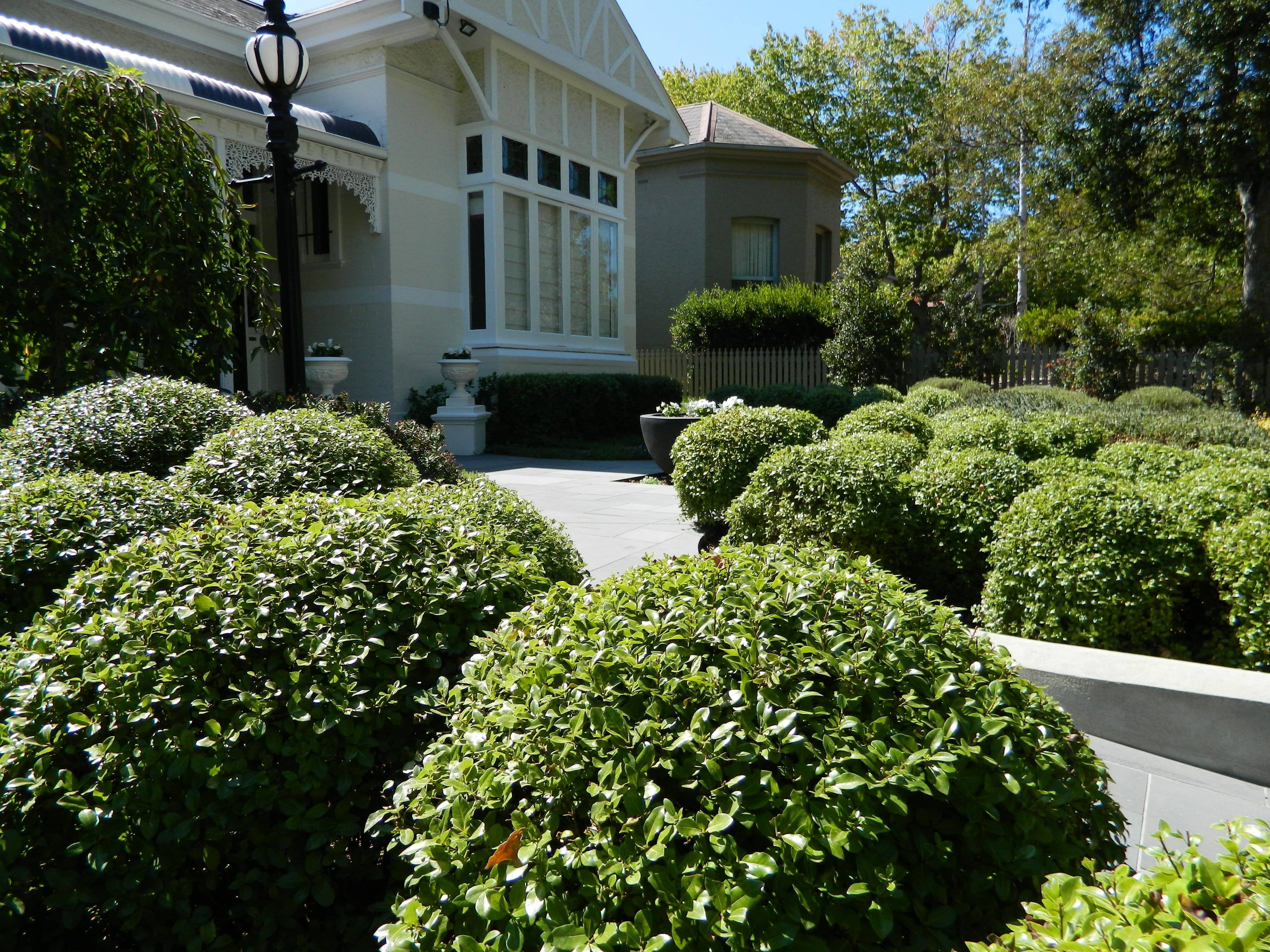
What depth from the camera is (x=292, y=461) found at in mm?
4020

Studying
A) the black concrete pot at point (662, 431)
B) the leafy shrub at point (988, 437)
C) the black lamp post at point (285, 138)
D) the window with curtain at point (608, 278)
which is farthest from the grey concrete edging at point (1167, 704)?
the window with curtain at point (608, 278)

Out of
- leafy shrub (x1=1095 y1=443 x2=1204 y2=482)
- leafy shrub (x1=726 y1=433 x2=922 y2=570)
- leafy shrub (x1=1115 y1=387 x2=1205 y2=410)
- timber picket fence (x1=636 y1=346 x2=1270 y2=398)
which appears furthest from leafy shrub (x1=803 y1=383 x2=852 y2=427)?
leafy shrub (x1=726 y1=433 x2=922 y2=570)

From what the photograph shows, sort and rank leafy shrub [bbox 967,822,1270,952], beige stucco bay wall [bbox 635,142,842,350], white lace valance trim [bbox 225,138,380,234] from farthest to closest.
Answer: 1. beige stucco bay wall [bbox 635,142,842,350]
2. white lace valance trim [bbox 225,138,380,234]
3. leafy shrub [bbox 967,822,1270,952]

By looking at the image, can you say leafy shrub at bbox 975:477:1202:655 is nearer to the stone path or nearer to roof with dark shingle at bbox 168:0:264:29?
the stone path

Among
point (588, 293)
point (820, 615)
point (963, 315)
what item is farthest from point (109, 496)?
point (963, 315)

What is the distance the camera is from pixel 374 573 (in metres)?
2.33

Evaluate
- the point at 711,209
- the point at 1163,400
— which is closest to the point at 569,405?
the point at 1163,400

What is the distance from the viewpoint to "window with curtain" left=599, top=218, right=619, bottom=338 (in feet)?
57.3

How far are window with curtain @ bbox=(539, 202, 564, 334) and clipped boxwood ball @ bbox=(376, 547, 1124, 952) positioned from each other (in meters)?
14.6

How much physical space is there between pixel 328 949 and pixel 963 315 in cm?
1785

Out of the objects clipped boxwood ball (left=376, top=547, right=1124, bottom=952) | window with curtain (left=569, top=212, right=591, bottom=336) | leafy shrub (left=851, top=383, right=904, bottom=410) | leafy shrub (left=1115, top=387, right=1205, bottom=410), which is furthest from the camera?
window with curtain (left=569, top=212, right=591, bottom=336)

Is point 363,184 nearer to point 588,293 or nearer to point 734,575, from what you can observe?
point 588,293

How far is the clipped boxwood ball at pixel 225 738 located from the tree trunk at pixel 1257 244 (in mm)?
19336

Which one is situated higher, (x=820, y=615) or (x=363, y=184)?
(x=363, y=184)
